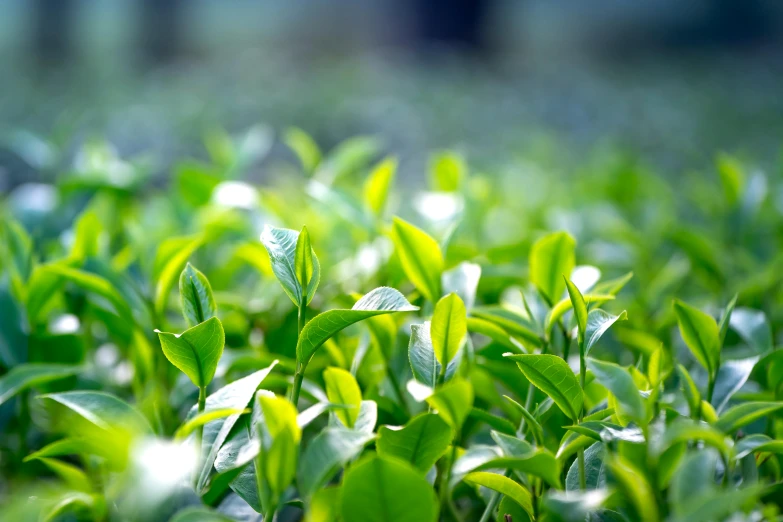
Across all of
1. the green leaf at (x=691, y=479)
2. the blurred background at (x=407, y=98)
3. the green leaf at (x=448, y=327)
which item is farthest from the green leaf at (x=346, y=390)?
the blurred background at (x=407, y=98)

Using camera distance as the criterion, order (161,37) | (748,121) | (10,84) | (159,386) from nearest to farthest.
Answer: (159,386)
(748,121)
(10,84)
(161,37)

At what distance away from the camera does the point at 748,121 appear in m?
5.44

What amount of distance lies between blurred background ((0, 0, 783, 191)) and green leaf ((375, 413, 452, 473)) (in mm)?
1297

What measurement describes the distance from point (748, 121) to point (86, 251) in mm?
5539

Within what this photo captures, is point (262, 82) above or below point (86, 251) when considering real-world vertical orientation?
below

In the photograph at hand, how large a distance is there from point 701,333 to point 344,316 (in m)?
0.45

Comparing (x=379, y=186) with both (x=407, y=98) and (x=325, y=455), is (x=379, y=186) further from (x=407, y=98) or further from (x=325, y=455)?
(x=407, y=98)

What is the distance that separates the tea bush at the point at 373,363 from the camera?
0.64m

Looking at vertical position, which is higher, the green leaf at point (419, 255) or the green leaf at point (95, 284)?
the green leaf at point (419, 255)

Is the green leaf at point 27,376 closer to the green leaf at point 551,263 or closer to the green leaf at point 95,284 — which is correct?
the green leaf at point 95,284

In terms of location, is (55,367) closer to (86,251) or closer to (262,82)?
(86,251)

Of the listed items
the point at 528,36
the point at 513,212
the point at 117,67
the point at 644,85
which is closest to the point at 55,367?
the point at 513,212

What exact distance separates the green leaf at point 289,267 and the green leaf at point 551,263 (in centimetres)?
34

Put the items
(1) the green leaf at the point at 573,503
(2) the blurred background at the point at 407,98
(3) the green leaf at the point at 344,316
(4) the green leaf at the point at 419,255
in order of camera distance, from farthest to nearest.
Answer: (2) the blurred background at the point at 407,98 < (4) the green leaf at the point at 419,255 < (3) the green leaf at the point at 344,316 < (1) the green leaf at the point at 573,503
